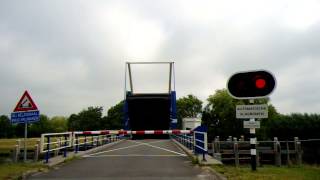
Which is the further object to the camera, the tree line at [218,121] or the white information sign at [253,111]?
the tree line at [218,121]

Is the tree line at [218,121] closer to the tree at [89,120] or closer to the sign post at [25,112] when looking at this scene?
the tree at [89,120]

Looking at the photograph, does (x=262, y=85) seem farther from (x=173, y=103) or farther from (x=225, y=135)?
(x=225, y=135)

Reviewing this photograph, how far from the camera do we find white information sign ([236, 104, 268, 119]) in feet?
37.6

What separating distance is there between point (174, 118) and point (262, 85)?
18747 mm

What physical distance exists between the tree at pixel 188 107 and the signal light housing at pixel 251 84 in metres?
101

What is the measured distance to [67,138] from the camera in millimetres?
17938

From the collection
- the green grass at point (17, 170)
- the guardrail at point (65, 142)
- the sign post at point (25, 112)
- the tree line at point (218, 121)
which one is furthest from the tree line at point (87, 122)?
the green grass at point (17, 170)

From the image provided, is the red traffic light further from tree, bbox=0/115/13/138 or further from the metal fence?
tree, bbox=0/115/13/138

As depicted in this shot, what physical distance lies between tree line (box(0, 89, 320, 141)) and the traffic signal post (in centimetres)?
3069

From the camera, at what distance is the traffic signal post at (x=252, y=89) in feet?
37.2

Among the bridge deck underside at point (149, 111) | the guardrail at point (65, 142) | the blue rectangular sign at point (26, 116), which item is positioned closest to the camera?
the guardrail at point (65, 142)

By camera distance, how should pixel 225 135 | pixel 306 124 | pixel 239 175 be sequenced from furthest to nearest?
pixel 225 135 → pixel 306 124 → pixel 239 175

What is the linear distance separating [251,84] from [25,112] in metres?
7.65

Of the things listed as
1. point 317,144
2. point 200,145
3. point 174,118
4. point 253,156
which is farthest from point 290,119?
point 253,156
